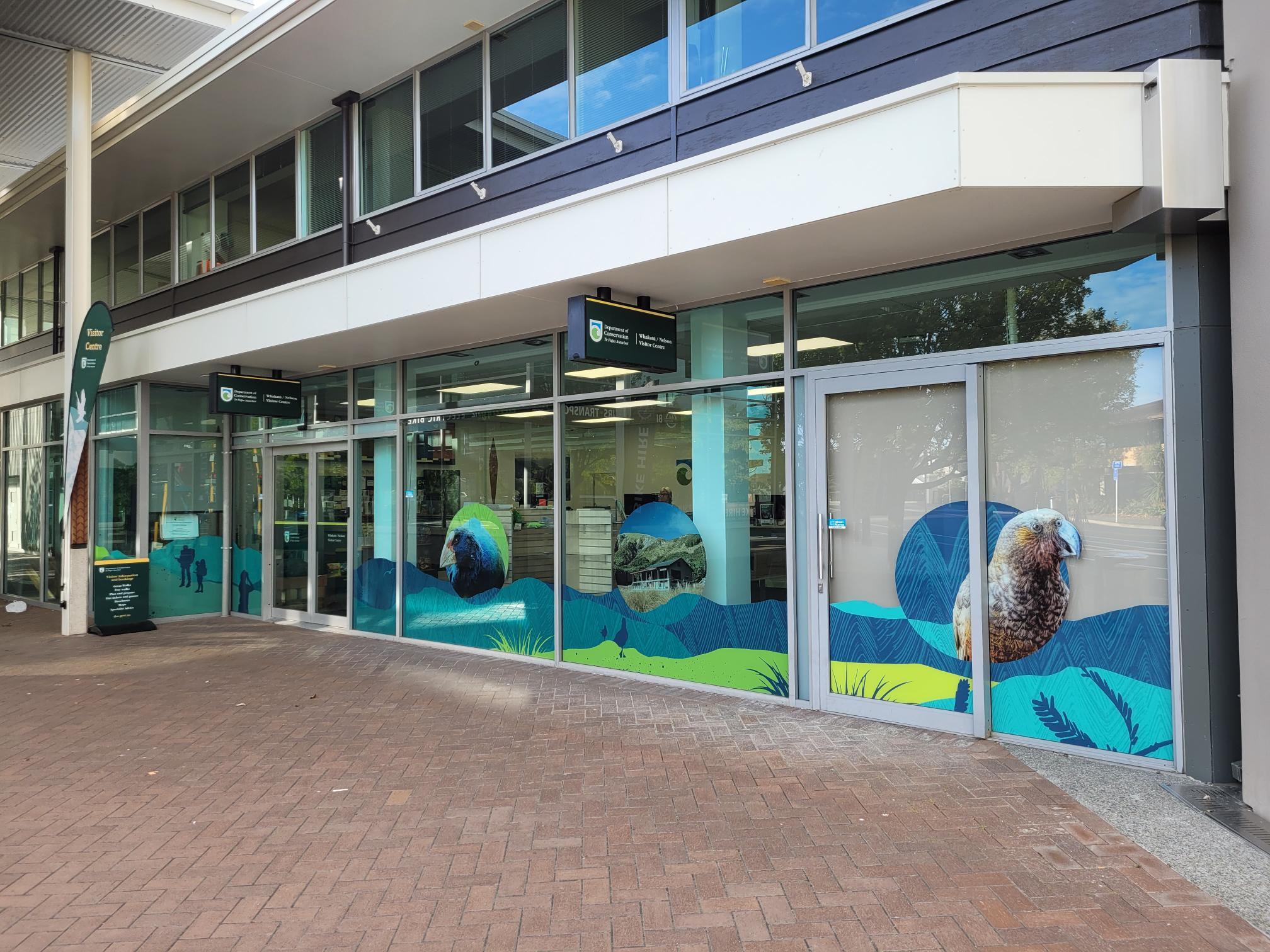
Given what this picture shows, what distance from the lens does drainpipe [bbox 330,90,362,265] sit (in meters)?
9.14

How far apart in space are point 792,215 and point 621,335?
1.80m

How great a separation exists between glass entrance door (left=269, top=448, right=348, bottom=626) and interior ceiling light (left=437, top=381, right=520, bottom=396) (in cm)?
201

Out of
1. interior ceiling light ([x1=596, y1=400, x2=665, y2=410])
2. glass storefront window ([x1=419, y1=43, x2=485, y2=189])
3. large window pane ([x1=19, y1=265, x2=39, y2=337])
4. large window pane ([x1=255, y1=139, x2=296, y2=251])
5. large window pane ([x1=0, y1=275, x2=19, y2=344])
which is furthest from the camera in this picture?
large window pane ([x1=0, y1=275, x2=19, y2=344])

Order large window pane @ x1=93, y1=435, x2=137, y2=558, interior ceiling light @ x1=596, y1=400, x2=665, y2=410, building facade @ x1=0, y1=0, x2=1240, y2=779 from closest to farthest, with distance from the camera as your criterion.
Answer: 1. building facade @ x1=0, y1=0, x2=1240, y2=779
2. interior ceiling light @ x1=596, y1=400, x2=665, y2=410
3. large window pane @ x1=93, y1=435, x2=137, y2=558

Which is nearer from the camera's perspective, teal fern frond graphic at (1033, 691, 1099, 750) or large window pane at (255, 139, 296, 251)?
teal fern frond graphic at (1033, 691, 1099, 750)

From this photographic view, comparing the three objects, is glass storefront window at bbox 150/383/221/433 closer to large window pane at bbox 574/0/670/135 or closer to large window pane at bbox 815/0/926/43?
large window pane at bbox 574/0/670/135

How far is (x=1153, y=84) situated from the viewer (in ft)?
14.5

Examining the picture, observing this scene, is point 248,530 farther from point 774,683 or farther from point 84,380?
point 774,683

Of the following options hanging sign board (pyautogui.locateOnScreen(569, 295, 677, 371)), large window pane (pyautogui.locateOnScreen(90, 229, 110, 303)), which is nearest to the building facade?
hanging sign board (pyautogui.locateOnScreen(569, 295, 677, 371))

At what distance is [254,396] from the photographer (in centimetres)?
996

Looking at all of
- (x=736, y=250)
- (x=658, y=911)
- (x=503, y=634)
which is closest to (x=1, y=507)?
(x=503, y=634)

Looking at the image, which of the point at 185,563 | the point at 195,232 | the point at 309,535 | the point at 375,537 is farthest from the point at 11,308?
the point at 375,537

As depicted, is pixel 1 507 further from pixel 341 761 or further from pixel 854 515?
pixel 854 515

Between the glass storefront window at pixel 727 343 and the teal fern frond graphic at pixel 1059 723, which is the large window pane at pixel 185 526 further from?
the teal fern frond graphic at pixel 1059 723
